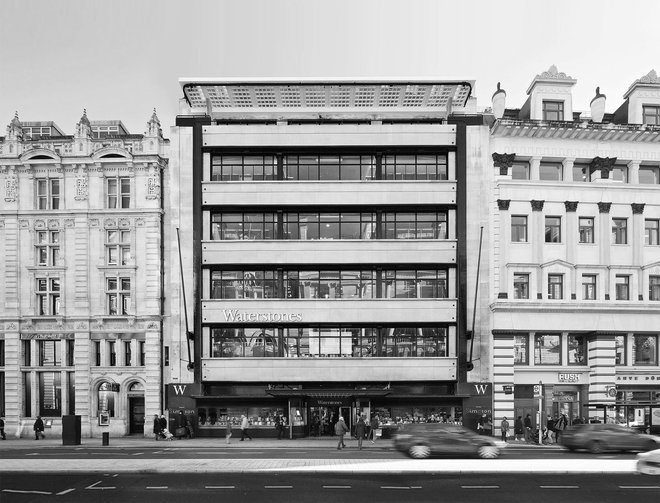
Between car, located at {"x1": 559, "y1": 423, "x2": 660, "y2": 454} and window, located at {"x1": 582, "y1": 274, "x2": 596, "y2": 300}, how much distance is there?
1360 centimetres

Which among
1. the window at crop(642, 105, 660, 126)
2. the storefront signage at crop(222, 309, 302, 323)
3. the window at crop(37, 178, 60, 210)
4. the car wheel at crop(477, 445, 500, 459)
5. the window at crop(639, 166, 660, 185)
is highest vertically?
the window at crop(642, 105, 660, 126)

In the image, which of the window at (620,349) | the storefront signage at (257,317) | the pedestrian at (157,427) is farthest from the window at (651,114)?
the pedestrian at (157,427)

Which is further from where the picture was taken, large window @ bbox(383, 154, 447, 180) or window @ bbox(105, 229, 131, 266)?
window @ bbox(105, 229, 131, 266)

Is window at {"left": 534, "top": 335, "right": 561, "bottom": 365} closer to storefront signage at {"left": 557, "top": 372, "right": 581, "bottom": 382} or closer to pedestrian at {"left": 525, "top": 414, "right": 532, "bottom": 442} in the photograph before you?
storefront signage at {"left": 557, "top": 372, "right": 581, "bottom": 382}

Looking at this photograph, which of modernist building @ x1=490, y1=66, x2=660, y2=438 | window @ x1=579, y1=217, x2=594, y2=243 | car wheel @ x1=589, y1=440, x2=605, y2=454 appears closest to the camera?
car wheel @ x1=589, y1=440, x2=605, y2=454

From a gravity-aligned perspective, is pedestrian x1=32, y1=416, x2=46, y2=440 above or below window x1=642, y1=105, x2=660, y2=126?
below

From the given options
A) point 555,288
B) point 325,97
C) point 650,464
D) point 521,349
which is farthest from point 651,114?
point 650,464

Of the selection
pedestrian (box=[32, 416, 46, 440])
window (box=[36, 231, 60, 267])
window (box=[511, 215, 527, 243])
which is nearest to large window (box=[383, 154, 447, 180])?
window (box=[511, 215, 527, 243])

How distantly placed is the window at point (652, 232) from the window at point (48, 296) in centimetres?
4068

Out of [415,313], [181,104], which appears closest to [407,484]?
[415,313]

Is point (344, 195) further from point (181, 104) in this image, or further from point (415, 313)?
point (181, 104)

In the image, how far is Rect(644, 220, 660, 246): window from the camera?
139ft

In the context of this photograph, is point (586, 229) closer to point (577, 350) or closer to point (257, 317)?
point (577, 350)

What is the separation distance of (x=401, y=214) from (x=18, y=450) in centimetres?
2674
